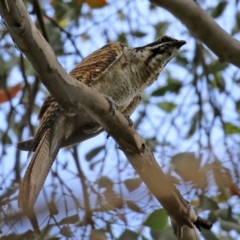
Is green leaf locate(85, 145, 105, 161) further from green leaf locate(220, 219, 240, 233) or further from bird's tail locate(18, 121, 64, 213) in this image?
green leaf locate(220, 219, 240, 233)

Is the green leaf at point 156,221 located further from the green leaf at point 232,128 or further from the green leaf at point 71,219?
the green leaf at point 232,128

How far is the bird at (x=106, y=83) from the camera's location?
2.49 m

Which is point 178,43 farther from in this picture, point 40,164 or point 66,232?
point 66,232

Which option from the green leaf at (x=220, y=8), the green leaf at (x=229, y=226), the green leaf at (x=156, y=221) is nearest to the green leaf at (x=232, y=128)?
the green leaf at (x=220, y=8)

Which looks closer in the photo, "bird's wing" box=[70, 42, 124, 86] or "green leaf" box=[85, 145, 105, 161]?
"bird's wing" box=[70, 42, 124, 86]

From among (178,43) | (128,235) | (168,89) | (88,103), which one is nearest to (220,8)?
(168,89)

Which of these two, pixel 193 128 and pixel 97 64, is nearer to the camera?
pixel 97 64

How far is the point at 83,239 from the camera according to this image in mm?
2332

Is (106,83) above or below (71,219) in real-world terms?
above

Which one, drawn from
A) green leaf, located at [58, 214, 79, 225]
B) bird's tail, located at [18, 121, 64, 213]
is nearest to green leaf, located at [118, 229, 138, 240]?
green leaf, located at [58, 214, 79, 225]

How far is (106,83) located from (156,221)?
64 cm

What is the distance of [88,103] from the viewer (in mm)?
2012

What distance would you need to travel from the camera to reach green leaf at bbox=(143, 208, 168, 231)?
246 cm

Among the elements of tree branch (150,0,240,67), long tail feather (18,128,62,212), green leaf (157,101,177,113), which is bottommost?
long tail feather (18,128,62,212)
